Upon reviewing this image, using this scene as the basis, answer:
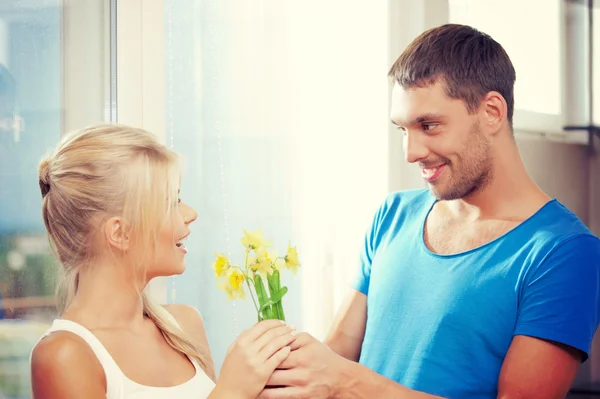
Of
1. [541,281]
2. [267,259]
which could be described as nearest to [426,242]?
[541,281]

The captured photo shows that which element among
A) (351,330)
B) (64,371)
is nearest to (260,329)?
(64,371)

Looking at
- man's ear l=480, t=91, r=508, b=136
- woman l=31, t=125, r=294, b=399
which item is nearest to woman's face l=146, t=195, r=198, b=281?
woman l=31, t=125, r=294, b=399

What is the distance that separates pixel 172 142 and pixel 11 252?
612 mm

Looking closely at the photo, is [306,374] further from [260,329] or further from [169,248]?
[169,248]

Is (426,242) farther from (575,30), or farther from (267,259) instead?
(575,30)

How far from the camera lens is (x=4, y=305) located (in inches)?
63.2

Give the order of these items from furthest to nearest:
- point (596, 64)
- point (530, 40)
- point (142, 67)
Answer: point (530, 40)
point (596, 64)
point (142, 67)

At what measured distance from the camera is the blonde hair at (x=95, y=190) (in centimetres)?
137

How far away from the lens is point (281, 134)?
2.26 metres

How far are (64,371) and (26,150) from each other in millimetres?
621

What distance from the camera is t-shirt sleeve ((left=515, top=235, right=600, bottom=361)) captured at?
4.56ft

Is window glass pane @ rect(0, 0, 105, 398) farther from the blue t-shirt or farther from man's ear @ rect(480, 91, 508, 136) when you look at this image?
man's ear @ rect(480, 91, 508, 136)

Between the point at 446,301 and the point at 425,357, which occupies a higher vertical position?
the point at 446,301

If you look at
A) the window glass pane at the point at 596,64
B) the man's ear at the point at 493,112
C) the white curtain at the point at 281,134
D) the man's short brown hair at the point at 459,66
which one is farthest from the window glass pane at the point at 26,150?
the window glass pane at the point at 596,64
